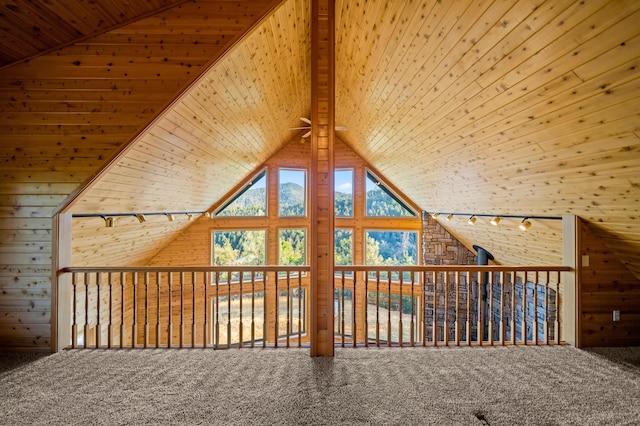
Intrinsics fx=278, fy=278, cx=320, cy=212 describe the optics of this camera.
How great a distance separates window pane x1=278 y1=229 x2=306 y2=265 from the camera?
24.6 feet

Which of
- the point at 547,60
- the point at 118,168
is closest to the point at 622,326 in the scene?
the point at 547,60

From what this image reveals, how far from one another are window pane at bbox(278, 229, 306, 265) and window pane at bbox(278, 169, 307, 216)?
517 mm

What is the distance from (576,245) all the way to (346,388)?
3.04 metres

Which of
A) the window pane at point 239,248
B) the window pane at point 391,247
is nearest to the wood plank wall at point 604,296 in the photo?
the window pane at point 391,247

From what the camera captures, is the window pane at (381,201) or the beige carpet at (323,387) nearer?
the beige carpet at (323,387)

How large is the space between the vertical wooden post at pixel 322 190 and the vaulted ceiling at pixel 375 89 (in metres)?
0.57

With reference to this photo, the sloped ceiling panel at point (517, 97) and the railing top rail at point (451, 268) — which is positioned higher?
the sloped ceiling panel at point (517, 97)

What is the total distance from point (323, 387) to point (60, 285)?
2.91 m

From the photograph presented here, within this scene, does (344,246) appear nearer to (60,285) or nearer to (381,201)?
(381,201)

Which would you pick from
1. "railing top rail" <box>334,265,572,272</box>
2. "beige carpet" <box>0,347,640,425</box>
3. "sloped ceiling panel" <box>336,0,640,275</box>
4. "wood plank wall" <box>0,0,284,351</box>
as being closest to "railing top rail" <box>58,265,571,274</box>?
"railing top rail" <box>334,265,572,272</box>

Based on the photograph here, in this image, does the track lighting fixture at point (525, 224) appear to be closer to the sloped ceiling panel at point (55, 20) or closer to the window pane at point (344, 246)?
the window pane at point (344, 246)

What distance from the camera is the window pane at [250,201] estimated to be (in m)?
7.12

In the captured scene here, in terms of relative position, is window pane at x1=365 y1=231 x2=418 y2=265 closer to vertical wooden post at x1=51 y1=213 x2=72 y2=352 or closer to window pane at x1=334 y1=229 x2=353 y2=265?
window pane at x1=334 y1=229 x2=353 y2=265

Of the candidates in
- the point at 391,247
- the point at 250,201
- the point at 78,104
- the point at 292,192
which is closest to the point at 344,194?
the point at 292,192
